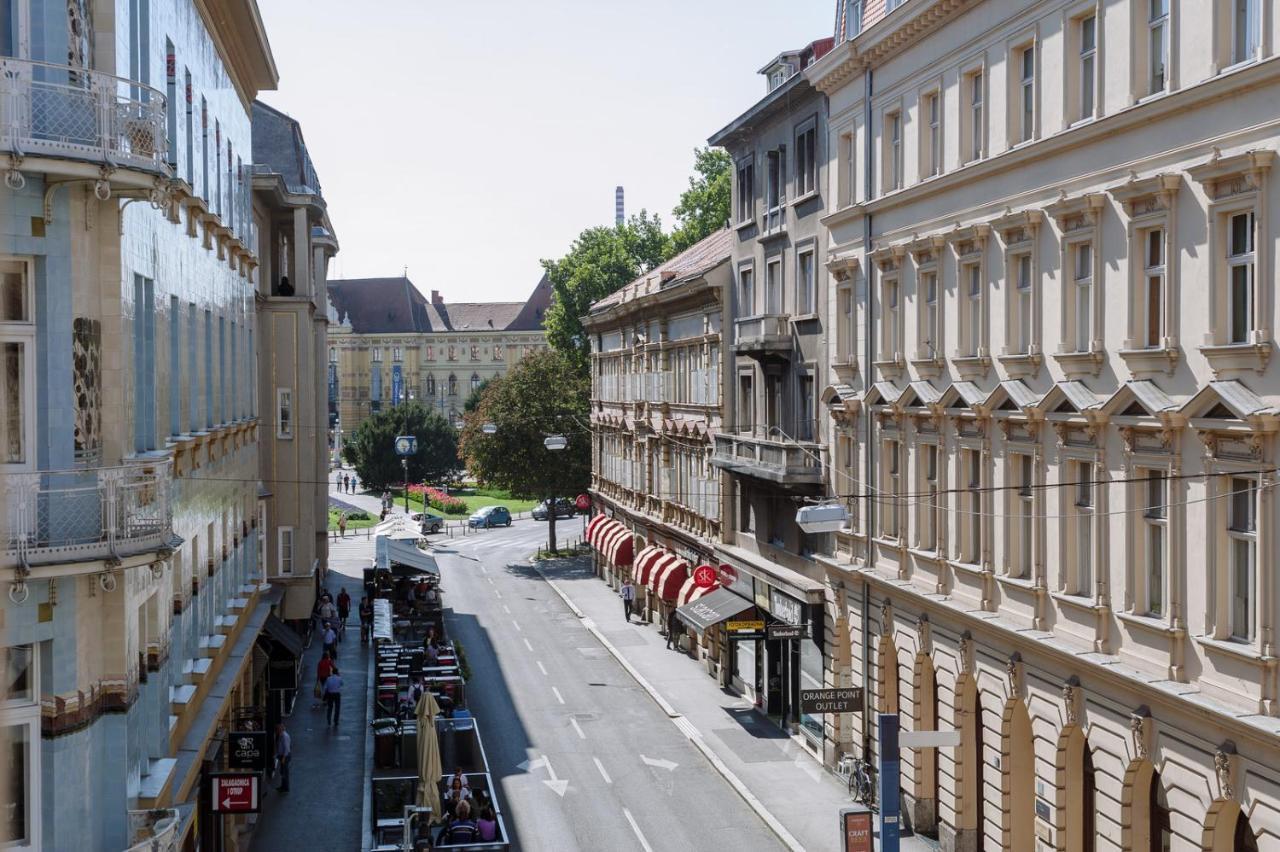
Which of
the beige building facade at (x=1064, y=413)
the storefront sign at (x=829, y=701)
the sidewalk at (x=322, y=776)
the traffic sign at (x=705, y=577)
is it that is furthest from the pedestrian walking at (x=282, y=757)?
the traffic sign at (x=705, y=577)

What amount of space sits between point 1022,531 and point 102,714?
15.6 meters

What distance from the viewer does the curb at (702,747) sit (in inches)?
1094

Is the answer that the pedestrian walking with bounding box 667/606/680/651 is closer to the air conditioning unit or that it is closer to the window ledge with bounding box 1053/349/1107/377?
the air conditioning unit

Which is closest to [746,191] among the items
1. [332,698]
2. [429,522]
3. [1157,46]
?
[332,698]

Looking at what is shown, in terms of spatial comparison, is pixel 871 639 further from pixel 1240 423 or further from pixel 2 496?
pixel 2 496

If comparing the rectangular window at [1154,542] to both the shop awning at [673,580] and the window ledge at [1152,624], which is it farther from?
the shop awning at [673,580]

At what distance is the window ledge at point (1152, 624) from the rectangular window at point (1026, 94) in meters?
8.30

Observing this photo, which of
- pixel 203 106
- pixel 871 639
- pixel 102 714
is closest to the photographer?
pixel 102 714

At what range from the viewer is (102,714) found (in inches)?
562

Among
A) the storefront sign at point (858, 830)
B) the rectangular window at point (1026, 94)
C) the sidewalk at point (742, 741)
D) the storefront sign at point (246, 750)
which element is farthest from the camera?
the sidewalk at point (742, 741)

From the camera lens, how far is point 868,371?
31203mm

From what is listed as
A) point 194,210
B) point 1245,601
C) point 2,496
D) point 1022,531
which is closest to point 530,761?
point 1022,531

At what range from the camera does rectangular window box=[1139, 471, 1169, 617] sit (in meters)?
19.5

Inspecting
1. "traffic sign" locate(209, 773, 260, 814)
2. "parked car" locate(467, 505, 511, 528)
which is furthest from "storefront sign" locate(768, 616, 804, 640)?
"parked car" locate(467, 505, 511, 528)
